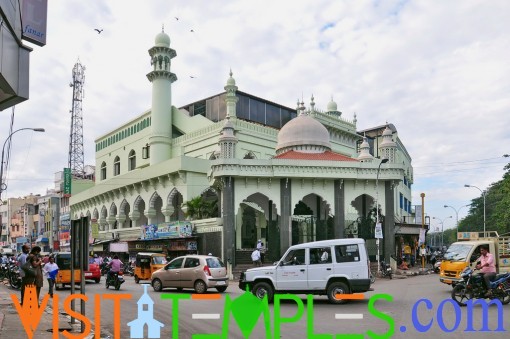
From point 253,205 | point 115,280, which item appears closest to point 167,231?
point 253,205

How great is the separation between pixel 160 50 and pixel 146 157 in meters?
11.1

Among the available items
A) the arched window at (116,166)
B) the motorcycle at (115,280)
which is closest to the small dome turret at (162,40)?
the arched window at (116,166)

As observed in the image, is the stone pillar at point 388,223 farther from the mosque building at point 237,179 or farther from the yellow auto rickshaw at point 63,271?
the yellow auto rickshaw at point 63,271

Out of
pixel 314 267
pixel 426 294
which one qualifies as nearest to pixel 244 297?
pixel 314 267

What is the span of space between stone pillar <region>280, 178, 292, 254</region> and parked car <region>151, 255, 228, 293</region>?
42.9 feet

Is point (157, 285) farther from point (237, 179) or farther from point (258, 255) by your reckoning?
point (237, 179)

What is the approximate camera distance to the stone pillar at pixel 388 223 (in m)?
33.8

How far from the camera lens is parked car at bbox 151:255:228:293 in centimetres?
1942

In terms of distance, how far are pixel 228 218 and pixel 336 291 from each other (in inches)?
703

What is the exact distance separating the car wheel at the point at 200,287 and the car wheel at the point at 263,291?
3.61 meters

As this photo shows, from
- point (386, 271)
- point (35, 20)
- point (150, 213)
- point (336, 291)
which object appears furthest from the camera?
point (150, 213)

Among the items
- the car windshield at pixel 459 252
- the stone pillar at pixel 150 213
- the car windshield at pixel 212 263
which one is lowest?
the car windshield at pixel 212 263

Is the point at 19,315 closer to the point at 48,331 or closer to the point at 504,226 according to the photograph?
the point at 48,331

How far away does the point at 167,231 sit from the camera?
40625mm
